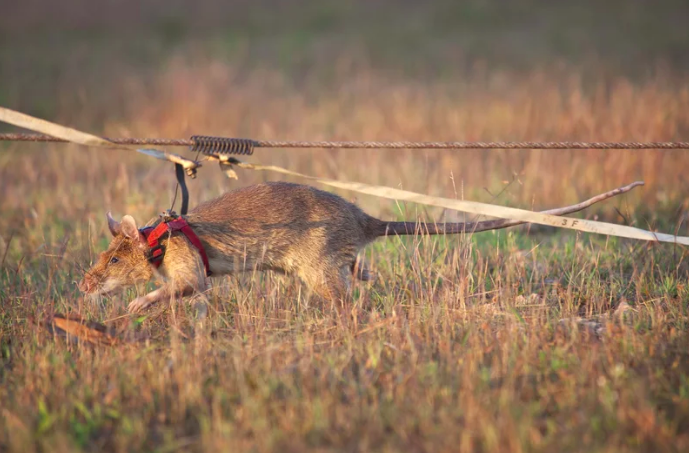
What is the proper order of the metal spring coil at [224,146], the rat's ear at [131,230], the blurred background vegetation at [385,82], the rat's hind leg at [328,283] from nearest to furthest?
the metal spring coil at [224,146]
the rat's ear at [131,230]
the rat's hind leg at [328,283]
the blurred background vegetation at [385,82]

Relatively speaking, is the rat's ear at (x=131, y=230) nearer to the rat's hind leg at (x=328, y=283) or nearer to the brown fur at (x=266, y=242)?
the brown fur at (x=266, y=242)

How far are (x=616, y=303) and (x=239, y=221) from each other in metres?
2.43

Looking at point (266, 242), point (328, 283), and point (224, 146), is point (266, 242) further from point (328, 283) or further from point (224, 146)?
point (224, 146)

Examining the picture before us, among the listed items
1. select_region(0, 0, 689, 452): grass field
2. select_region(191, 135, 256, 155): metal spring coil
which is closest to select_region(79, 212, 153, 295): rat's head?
select_region(0, 0, 689, 452): grass field

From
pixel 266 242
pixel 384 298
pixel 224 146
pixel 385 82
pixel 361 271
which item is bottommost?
pixel 384 298

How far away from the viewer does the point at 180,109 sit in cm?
1031

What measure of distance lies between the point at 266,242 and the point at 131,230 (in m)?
0.84

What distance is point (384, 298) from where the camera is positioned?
4461 millimetres

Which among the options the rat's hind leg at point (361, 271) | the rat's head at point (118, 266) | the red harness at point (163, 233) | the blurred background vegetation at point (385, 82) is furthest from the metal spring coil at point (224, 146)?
the blurred background vegetation at point (385, 82)

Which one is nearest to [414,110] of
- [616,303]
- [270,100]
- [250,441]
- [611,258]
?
[270,100]

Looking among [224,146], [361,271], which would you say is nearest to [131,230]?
[224,146]

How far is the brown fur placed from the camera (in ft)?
14.8

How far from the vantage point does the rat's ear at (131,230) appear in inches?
171

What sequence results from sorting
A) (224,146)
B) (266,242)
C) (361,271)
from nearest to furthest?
(224,146)
(266,242)
(361,271)
